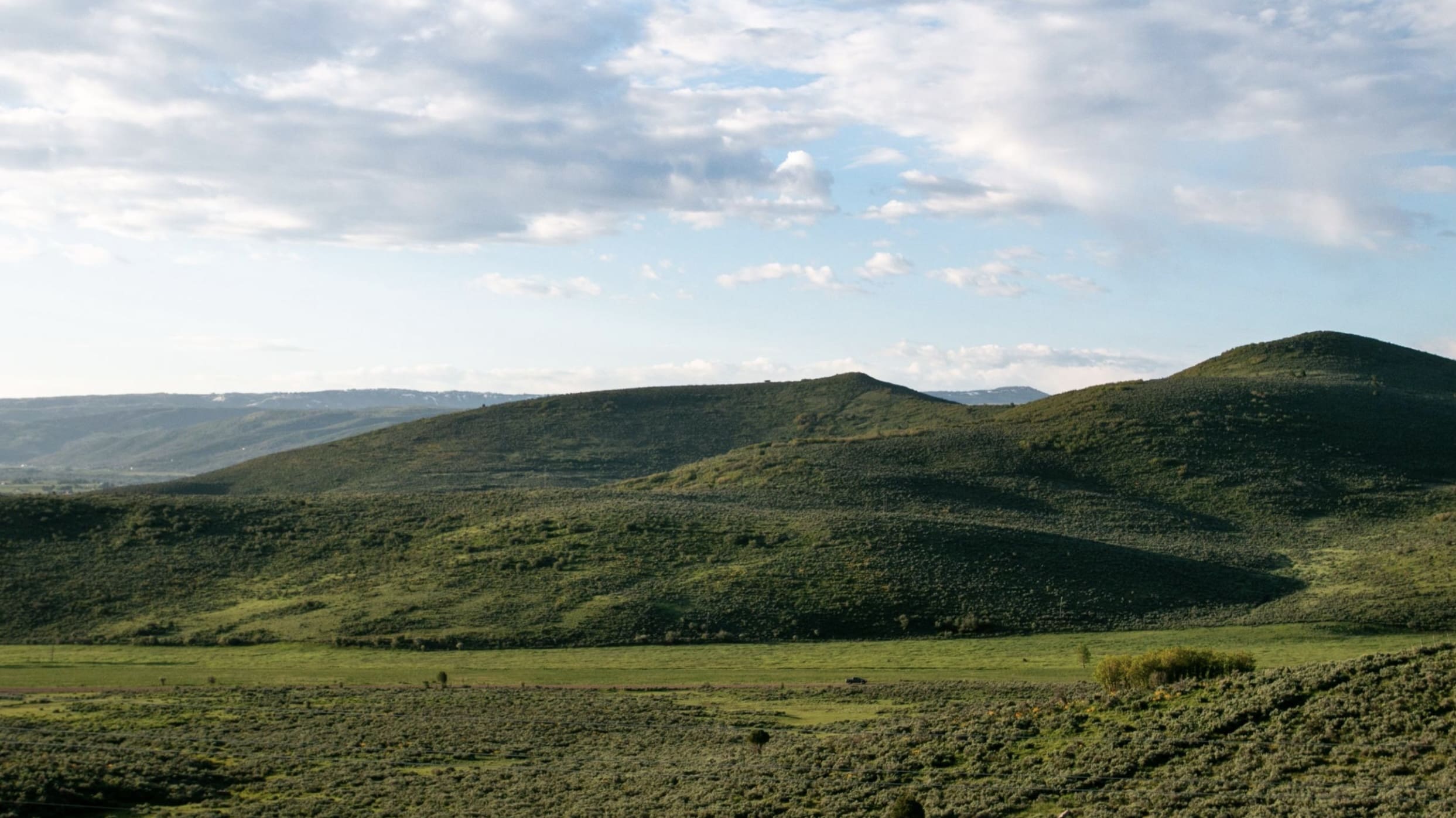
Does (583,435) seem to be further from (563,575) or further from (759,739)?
(759,739)

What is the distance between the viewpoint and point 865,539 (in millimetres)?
68562

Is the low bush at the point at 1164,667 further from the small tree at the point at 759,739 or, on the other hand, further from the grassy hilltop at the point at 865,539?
the grassy hilltop at the point at 865,539

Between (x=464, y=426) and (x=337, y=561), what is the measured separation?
278ft

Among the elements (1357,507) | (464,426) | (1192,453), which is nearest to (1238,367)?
(1192,453)

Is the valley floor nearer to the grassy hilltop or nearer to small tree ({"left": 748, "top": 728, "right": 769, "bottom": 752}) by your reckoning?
small tree ({"left": 748, "top": 728, "right": 769, "bottom": 752})

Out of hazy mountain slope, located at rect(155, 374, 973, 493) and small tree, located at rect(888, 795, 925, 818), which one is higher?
hazy mountain slope, located at rect(155, 374, 973, 493)

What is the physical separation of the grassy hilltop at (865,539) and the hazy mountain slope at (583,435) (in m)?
4.19

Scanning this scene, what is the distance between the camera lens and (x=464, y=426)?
154250mm

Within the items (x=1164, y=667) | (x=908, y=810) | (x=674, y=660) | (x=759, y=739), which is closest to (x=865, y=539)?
(x=674, y=660)

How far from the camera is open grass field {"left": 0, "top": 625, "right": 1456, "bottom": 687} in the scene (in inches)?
1786

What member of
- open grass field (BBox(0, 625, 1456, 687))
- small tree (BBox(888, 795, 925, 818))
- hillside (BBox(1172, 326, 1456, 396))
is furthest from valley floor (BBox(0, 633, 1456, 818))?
hillside (BBox(1172, 326, 1456, 396))

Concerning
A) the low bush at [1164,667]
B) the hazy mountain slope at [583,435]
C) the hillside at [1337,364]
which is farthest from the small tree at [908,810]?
the hillside at [1337,364]

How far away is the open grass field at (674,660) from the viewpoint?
45.4 m

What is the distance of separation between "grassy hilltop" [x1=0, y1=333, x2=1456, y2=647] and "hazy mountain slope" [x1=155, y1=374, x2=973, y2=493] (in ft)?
13.7
